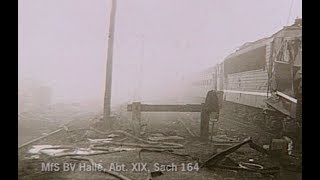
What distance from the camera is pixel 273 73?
10594mm

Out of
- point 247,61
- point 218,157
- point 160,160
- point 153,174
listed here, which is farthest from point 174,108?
point 247,61

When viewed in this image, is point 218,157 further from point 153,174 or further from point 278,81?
point 278,81

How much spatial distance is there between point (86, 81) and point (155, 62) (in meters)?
17.9

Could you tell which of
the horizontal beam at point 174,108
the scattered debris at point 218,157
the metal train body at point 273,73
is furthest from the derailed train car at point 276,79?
the scattered debris at point 218,157

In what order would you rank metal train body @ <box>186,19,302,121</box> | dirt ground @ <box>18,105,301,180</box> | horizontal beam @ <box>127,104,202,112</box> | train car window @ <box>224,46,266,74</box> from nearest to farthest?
dirt ground @ <box>18,105,301,180</box>, metal train body @ <box>186,19,302,121</box>, horizontal beam @ <box>127,104,202,112</box>, train car window @ <box>224,46,266,74</box>

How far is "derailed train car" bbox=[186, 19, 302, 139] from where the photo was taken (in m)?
9.27

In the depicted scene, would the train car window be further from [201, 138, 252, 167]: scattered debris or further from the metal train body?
[201, 138, 252, 167]: scattered debris

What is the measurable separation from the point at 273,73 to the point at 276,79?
1.31 ft

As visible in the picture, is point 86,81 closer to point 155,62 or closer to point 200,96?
point 155,62

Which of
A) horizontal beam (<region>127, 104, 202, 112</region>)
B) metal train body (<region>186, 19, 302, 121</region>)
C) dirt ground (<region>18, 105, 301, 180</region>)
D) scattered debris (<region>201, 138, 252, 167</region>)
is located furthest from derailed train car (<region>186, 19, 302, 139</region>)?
scattered debris (<region>201, 138, 252, 167</region>)

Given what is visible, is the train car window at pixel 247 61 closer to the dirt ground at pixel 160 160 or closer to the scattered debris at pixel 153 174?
the dirt ground at pixel 160 160
